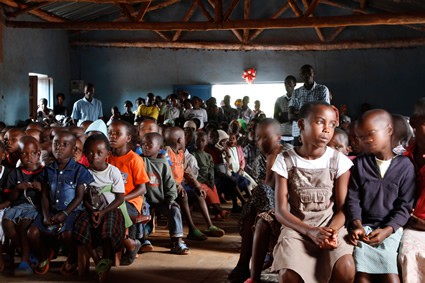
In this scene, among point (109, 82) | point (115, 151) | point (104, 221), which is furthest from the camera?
point (109, 82)

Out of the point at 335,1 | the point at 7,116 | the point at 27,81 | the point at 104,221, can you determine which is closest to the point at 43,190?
the point at 104,221

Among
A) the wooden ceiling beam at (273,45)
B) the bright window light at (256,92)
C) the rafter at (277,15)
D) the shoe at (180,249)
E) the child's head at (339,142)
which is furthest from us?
the bright window light at (256,92)

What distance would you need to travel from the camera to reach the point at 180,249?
4.87 m

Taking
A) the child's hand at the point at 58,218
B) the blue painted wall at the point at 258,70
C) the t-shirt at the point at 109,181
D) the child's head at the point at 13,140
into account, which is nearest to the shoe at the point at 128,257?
the t-shirt at the point at 109,181

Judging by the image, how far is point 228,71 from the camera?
16078 mm

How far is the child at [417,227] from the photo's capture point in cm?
283

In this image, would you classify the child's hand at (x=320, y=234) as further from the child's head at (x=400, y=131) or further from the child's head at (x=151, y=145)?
the child's head at (x=151, y=145)

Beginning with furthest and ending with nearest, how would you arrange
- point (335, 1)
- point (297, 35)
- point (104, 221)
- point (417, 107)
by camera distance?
1. point (297, 35)
2. point (335, 1)
3. point (104, 221)
4. point (417, 107)

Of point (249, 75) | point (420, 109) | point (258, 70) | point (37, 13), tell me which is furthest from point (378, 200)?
point (258, 70)

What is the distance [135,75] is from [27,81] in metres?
3.96

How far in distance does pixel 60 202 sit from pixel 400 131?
2364 mm

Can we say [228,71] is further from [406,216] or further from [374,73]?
[406,216]

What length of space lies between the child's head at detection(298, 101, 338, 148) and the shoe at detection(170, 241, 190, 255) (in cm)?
212

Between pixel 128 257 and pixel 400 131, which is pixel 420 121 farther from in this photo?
pixel 128 257
